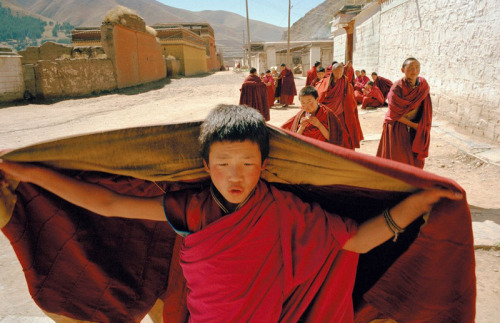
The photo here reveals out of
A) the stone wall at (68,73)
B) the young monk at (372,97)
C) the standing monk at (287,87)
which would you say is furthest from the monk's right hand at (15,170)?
the stone wall at (68,73)

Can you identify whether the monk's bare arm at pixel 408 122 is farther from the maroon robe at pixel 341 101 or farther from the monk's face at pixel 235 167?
the monk's face at pixel 235 167

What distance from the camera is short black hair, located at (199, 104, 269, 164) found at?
1.20 m

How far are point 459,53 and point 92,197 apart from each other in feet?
27.7

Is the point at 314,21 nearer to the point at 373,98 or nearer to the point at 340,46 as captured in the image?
the point at 340,46

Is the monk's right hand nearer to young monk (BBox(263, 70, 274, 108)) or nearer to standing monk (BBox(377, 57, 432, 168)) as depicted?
standing monk (BBox(377, 57, 432, 168))

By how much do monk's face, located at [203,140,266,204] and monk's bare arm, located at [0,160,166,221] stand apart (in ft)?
1.04

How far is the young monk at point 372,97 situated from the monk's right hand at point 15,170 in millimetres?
11686

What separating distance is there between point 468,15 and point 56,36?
339 ft

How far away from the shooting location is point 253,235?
1177 mm

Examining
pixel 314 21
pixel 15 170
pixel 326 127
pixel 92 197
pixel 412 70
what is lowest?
pixel 326 127

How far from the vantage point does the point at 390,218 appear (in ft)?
3.88

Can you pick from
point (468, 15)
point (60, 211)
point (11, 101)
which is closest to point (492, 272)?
point (60, 211)

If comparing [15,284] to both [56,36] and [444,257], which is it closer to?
[444,257]

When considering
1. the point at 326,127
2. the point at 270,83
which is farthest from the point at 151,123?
the point at 270,83
